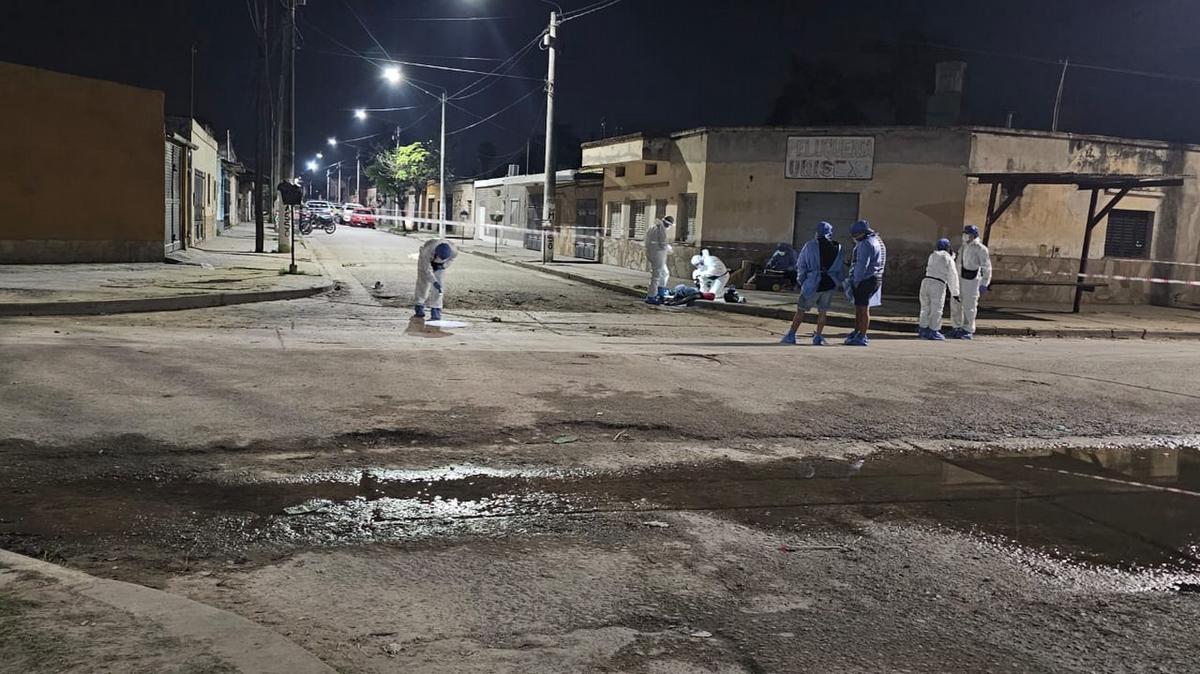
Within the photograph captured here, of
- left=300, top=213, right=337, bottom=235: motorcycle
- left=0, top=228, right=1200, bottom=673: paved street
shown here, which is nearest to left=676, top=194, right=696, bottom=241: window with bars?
left=0, top=228, right=1200, bottom=673: paved street

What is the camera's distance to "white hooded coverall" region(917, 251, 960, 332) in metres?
14.0

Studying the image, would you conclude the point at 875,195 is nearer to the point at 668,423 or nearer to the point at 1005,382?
the point at 1005,382

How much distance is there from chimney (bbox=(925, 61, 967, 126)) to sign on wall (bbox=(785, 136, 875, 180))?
11.1 feet

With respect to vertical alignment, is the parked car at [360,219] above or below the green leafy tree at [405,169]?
below

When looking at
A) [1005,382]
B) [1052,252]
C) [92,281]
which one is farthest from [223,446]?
[1052,252]

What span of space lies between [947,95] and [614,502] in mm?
21486

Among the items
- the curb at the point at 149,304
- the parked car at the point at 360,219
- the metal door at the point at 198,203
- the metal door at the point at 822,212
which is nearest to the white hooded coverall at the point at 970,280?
the metal door at the point at 822,212

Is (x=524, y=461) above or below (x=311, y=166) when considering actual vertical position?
below

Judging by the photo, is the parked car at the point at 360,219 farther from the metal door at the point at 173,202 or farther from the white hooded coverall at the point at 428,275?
the white hooded coverall at the point at 428,275

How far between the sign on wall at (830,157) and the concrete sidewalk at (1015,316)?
313 cm

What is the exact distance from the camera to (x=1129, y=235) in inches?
840

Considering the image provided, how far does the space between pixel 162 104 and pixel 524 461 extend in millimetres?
17613

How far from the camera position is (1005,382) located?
31.3 ft

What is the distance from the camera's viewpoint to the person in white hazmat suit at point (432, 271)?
12.5 metres
